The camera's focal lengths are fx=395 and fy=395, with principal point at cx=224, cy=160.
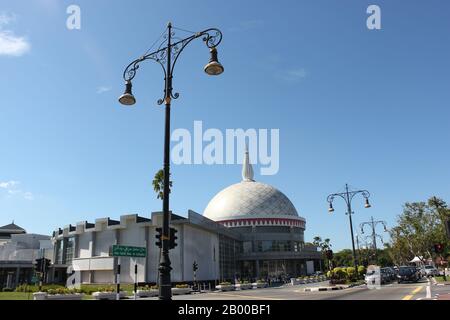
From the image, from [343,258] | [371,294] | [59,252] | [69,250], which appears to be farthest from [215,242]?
[343,258]

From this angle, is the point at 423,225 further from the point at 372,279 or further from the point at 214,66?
the point at 214,66

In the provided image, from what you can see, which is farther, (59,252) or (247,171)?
(247,171)

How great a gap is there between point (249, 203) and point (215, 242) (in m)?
29.8

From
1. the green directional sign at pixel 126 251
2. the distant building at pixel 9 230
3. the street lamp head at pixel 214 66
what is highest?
the distant building at pixel 9 230

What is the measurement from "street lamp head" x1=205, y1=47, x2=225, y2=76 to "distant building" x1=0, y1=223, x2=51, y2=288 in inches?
2456

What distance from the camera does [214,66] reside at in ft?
45.1

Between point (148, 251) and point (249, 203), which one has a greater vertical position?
point (249, 203)

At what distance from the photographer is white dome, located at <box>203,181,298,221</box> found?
92875mm

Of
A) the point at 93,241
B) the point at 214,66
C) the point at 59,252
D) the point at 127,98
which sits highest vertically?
the point at 214,66

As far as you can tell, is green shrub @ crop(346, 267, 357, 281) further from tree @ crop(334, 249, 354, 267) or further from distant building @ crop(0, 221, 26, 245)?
tree @ crop(334, 249, 354, 267)

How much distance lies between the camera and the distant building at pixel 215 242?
53.8 meters

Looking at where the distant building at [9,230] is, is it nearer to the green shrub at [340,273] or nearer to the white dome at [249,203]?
the white dome at [249,203]

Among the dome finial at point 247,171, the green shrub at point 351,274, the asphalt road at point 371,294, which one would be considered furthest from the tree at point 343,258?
the asphalt road at point 371,294

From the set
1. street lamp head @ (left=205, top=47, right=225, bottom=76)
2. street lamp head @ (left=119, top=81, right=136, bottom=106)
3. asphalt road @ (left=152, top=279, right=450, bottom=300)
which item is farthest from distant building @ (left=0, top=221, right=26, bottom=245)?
street lamp head @ (left=205, top=47, right=225, bottom=76)
